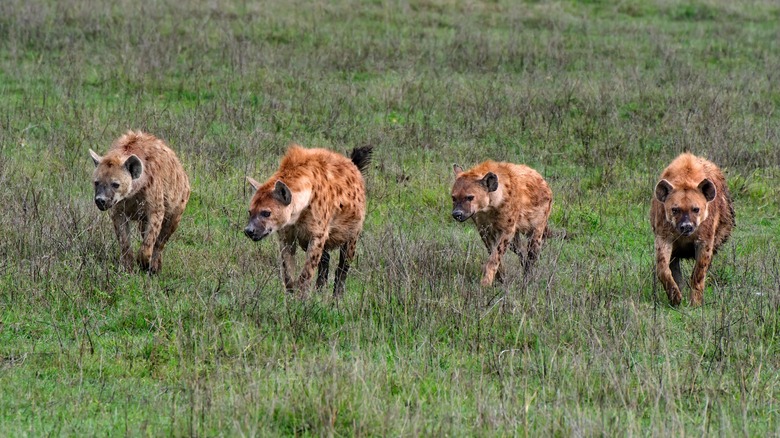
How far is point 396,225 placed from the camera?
9039 mm

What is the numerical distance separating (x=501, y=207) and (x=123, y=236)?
2668mm

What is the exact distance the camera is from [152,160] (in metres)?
7.75

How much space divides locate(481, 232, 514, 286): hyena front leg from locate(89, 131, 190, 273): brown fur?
7.31 ft

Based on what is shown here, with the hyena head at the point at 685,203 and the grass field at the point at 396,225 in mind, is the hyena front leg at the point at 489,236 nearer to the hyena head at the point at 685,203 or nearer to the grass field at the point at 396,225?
the grass field at the point at 396,225

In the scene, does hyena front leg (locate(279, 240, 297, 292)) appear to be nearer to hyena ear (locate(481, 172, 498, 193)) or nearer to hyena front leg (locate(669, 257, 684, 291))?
hyena ear (locate(481, 172, 498, 193))

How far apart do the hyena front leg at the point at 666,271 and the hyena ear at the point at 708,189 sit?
396 mm

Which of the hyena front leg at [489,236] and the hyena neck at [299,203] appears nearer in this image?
the hyena neck at [299,203]

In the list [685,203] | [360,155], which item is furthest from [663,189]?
[360,155]

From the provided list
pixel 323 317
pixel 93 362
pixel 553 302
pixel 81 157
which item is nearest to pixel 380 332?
pixel 323 317

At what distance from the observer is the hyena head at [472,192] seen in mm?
7762

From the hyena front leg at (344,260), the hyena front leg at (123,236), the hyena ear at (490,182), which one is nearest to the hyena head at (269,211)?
the hyena front leg at (344,260)

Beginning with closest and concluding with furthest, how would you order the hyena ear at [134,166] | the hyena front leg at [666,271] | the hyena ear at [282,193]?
the hyena ear at [282,193] < the hyena front leg at [666,271] < the hyena ear at [134,166]

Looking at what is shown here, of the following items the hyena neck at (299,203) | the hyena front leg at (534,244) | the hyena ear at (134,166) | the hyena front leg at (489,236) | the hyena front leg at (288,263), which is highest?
the hyena ear at (134,166)

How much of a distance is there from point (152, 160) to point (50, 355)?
7.97 ft
